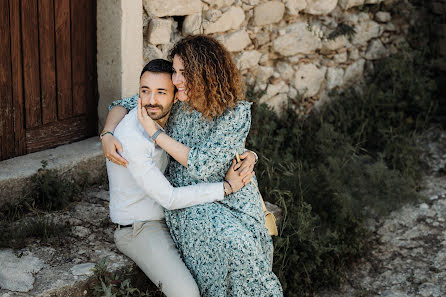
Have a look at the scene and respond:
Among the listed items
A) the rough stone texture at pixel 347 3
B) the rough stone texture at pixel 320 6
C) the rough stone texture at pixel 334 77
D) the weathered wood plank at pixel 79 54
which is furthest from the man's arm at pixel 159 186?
the rough stone texture at pixel 347 3

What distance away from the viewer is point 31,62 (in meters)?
3.72

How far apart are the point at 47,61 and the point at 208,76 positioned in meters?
1.35

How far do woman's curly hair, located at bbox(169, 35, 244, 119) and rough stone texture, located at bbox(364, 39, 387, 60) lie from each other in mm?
3047

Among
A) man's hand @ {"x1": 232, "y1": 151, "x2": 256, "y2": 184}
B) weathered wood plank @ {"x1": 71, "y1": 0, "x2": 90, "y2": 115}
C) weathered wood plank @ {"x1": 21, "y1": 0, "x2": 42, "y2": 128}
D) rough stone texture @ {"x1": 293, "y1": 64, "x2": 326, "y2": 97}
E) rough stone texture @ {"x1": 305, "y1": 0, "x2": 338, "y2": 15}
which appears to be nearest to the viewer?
man's hand @ {"x1": 232, "y1": 151, "x2": 256, "y2": 184}

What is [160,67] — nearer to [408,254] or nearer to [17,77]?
[17,77]

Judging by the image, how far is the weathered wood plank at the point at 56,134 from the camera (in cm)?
388

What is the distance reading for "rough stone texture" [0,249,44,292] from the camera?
9.21 feet

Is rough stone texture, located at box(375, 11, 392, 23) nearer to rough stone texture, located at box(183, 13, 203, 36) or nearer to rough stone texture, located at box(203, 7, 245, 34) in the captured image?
rough stone texture, located at box(203, 7, 245, 34)

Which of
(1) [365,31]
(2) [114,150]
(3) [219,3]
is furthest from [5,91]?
(1) [365,31]

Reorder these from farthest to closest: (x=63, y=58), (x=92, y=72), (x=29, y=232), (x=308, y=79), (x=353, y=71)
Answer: (x=353, y=71) < (x=308, y=79) < (x=92, y=72) < (x=63, y=58) < (x=29, y=232)

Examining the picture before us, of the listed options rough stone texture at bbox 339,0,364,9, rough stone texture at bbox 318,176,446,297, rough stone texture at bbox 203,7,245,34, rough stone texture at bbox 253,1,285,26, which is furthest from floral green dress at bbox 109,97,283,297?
rough stone texture at bbox 339,0,364,9

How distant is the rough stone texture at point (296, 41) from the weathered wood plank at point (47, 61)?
6.39ft

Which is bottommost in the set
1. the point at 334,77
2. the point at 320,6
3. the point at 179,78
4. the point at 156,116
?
the point at 334,77

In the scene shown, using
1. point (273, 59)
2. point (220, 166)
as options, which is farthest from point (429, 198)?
point (220, 166)
